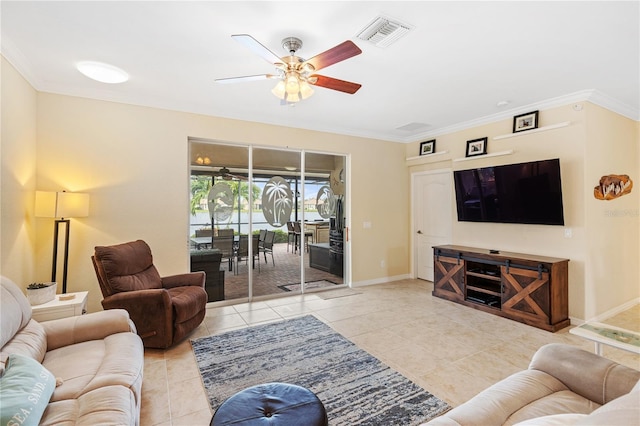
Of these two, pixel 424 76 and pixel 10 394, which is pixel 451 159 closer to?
pixel 424 76

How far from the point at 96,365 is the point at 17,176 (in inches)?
88.4

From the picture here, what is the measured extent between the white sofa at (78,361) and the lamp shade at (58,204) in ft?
4.37

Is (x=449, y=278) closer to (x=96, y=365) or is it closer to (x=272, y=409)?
(x=272, y=409)

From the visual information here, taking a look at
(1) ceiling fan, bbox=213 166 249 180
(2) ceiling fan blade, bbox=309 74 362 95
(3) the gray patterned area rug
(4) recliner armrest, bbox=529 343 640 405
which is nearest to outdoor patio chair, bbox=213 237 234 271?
(1) ceiling fan, bbox=213 166 249 180

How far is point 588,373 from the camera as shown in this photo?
5.28ft

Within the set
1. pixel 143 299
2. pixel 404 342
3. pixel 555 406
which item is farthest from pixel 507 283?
pixel 143 299

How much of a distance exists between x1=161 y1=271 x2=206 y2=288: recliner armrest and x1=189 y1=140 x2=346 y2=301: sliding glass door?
0.63 meters

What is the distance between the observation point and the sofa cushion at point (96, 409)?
4.46 feet

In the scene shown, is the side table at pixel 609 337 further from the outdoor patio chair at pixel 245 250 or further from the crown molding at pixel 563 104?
the outdoor patio chair at pixel 245 250

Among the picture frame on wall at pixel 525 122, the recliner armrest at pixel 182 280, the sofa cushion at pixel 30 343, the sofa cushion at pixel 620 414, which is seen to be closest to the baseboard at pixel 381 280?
the recliner armrest at pixel 182 280

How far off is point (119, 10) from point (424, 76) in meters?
2.76

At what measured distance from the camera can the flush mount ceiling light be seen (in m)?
2.88

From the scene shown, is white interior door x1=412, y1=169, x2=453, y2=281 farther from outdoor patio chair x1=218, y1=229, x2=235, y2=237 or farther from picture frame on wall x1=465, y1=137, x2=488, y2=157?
outdoor patio chair x1=218, y1=229, x2=235, y2=237

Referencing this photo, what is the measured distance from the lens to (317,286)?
5.23m
